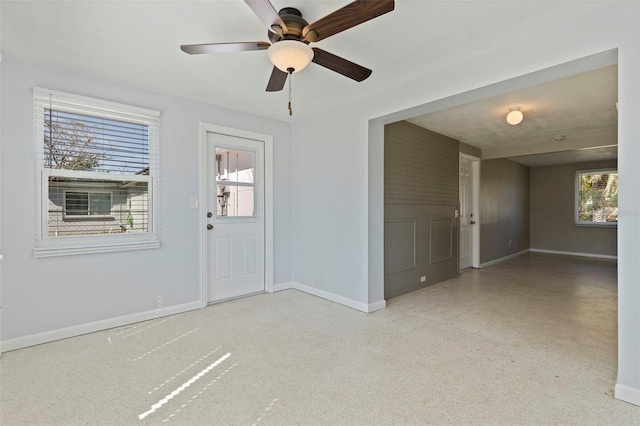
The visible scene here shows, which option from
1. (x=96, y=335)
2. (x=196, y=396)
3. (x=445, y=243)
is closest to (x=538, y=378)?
(x=196, y=396)

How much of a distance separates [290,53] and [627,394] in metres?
2.90

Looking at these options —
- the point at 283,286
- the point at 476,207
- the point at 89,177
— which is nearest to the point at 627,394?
the point at 283,286

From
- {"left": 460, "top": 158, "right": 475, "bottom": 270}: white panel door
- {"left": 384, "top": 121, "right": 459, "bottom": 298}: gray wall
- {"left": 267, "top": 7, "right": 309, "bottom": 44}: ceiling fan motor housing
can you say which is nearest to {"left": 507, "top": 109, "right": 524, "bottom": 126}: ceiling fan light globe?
{"left": 384, "top": 121, "right": 459, "bottom": 298}: gray wall

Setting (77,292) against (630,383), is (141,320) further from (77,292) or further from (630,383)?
(630,383)

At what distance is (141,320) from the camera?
121 inches

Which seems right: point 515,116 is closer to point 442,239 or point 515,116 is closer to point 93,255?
point 442,239

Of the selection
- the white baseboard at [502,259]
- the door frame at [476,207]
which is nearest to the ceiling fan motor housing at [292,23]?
the door frame at [476,207]

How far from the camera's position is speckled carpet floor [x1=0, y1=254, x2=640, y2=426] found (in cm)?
172

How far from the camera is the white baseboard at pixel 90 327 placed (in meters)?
2.50

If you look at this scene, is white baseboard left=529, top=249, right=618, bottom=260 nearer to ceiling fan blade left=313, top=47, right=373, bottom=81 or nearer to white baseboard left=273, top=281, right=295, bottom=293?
white baseboard left=273, top=281, right=295, bottom=293

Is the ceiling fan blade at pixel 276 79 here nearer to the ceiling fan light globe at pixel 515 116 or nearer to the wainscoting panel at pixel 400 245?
the wainscoting panel at pixel 400 245

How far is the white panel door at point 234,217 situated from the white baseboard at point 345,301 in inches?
24.9

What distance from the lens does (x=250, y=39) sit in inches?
87.6

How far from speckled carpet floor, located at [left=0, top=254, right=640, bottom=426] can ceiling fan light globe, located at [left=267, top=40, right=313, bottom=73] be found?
2.09 m
